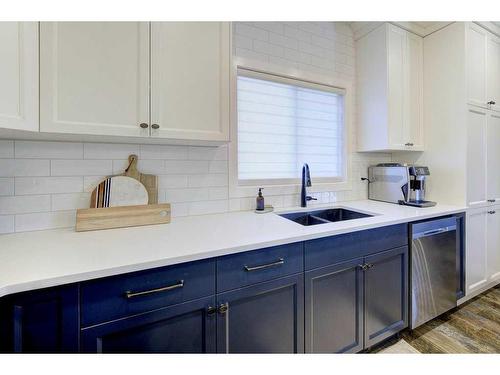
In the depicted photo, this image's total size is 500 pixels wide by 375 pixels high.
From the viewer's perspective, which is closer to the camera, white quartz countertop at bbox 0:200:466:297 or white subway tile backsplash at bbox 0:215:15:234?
white quartz countertop at bbox 0:200:466:297

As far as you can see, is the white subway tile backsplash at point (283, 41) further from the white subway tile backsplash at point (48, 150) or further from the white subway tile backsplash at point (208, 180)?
the white subway tile backsplash at point (48, 150)

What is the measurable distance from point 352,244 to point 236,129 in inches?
44.4

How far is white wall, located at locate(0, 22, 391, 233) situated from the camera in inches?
49.6

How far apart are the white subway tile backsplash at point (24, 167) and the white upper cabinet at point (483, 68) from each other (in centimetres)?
311

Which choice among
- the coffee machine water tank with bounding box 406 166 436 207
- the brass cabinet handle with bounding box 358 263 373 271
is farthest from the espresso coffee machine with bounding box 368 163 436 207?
the brass cabinet handle with bounding box 358 263 373 271

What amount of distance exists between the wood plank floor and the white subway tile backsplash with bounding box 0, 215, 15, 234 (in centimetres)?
222

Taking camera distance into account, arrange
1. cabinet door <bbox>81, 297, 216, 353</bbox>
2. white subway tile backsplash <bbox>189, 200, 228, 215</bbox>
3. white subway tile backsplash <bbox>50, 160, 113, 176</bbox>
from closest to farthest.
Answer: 1. cabinet door <bbox>81, 297, 216, 353</bbox>
2. white subway tile backsplash <bbox>50, 160, 113, 176</bbox>
3. white subway tile backsplash <bbox>189, 200, 228, 215</bbox>

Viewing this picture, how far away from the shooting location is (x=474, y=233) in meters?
2.09

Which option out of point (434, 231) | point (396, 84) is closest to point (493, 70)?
point (396, 84)

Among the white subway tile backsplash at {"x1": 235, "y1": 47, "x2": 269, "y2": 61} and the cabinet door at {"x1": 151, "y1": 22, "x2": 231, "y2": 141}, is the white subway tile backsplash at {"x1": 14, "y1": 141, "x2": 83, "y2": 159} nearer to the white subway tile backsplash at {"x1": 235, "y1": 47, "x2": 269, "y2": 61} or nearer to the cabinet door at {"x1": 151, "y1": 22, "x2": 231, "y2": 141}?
the cabinet door at {"x1": 151, "y1": 22, "x2": 231, "y2": 141}

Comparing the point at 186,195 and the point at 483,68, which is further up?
the point at 483,68

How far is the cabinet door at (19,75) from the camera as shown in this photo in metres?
0.94

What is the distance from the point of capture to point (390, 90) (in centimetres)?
208

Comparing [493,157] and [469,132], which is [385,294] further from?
[493,157]
